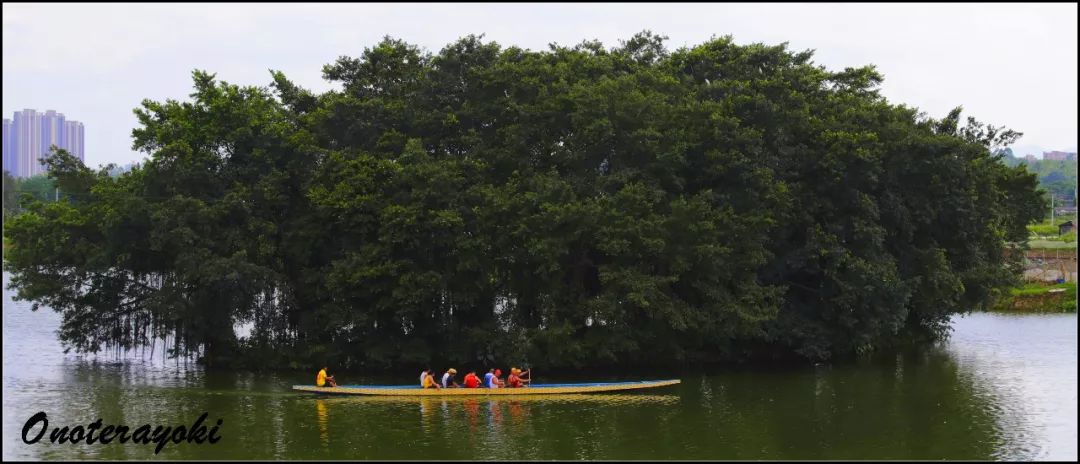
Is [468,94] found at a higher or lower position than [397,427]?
higher

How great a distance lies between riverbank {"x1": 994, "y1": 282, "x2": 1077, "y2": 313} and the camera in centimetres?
5472

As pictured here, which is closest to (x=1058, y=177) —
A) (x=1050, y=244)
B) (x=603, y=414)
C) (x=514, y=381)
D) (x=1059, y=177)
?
(x=1059, y=177)

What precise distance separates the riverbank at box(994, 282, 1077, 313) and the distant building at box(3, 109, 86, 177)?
111614 millimetres

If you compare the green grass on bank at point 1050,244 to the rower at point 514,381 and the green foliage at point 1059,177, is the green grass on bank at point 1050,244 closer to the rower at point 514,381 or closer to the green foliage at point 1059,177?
the green foliage at point 1059,177

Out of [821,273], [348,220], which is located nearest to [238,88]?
[348,220]

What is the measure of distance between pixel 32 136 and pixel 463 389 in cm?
12512

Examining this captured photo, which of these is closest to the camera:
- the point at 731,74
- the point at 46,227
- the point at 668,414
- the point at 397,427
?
the point at 397,427

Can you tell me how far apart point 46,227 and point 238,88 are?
24.2 ft

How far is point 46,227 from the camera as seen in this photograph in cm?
3353

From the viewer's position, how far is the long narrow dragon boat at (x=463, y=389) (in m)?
28.9

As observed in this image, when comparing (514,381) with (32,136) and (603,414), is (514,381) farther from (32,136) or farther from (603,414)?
(32,136)

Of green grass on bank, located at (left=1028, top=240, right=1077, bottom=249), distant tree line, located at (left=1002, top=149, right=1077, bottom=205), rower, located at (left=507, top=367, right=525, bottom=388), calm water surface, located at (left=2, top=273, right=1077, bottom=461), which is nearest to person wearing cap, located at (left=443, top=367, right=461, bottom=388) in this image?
calm water surface, located at (left=2, top=273, right=1077, bottom=461)

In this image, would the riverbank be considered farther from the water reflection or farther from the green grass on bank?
the water reflection

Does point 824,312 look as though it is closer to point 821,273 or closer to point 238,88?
point 821,273
